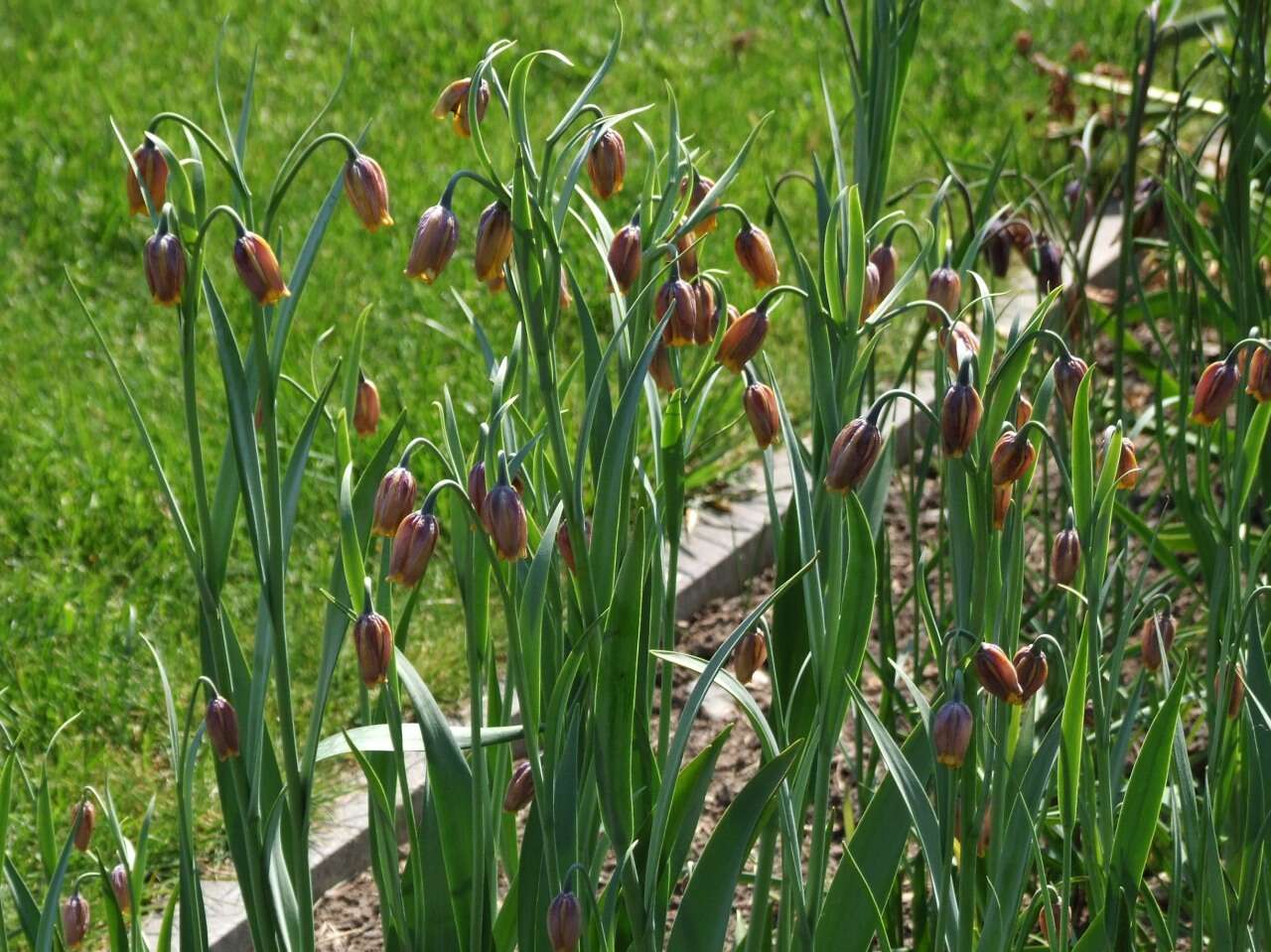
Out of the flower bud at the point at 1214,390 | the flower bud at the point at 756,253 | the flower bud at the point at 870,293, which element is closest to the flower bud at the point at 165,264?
the flower bud at the point at 756,253

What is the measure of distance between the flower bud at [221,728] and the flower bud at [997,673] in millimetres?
689

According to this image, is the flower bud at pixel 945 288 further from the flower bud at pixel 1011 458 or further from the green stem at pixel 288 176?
the green stem at pixel 288 176

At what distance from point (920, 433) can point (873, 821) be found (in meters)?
2.31

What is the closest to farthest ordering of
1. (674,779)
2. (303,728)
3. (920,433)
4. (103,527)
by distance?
1. (674,779)
2. (303,728)
3. (103,527)
4. (920,433)

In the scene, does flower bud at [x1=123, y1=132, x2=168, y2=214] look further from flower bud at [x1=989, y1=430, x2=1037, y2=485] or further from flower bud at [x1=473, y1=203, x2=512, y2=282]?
flower bud at [x1=989, y1=430, x2=1037, y2=485]

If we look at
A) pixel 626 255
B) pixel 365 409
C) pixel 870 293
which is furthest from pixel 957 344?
pixel 365 409

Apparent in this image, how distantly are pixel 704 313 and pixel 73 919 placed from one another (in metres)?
0.92

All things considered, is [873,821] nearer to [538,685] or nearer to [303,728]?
[538,685]

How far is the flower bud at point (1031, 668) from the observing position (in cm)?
145

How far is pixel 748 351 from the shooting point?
57.7 inches

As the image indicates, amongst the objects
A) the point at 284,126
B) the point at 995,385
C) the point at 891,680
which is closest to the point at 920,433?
the point at 891,680

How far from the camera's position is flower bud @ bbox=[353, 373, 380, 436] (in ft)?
5.65

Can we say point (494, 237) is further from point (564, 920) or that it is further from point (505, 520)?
point (564, 920)

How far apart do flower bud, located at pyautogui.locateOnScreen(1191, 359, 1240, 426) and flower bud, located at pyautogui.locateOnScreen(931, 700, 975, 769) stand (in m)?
0.43
